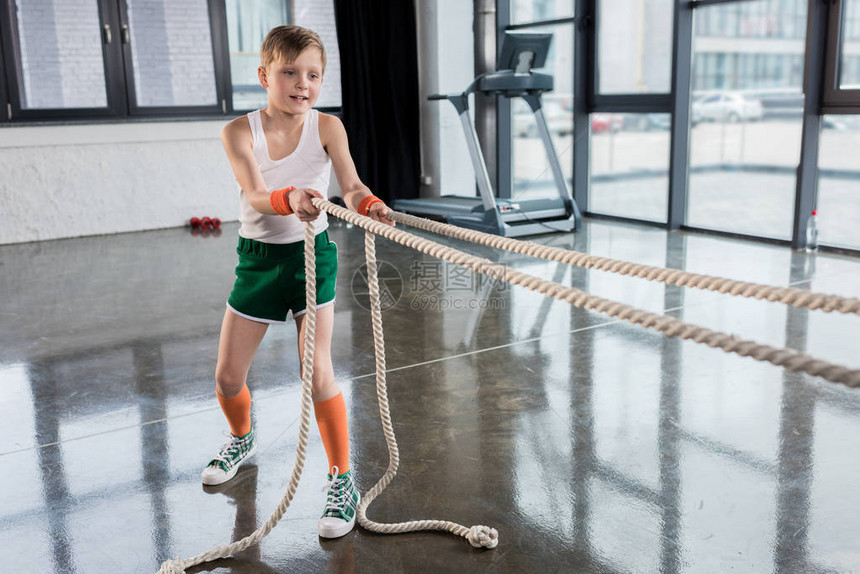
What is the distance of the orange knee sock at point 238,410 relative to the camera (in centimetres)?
203

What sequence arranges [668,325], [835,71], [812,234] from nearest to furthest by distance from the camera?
1. [668,325]
2. [835,71]
3. [812,234]

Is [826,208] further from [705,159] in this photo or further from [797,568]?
[797,568]

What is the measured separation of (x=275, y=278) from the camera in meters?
1.83

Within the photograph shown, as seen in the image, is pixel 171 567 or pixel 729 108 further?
pixel 729 108

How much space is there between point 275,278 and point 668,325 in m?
1.09

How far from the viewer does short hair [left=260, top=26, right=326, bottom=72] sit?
1684 mm

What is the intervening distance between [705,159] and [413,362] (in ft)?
23.1

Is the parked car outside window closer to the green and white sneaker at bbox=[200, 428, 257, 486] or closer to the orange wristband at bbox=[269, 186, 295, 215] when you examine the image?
the green and white sneaker at bbox=[200, 428, 257, 486]

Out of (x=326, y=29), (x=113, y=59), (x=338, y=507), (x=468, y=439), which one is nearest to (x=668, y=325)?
(x=338, y=507)

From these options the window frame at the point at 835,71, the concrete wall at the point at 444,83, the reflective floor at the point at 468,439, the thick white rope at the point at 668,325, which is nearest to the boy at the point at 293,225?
the reflective floor at the point at 468,439

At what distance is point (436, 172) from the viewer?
282 inches

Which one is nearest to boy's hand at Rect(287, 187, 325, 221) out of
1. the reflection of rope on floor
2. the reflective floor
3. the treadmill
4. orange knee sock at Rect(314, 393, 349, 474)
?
the reflection of rope on floor

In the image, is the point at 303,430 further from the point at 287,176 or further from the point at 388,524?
the point at 287,176

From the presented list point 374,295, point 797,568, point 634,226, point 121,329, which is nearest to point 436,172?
point 634,226
